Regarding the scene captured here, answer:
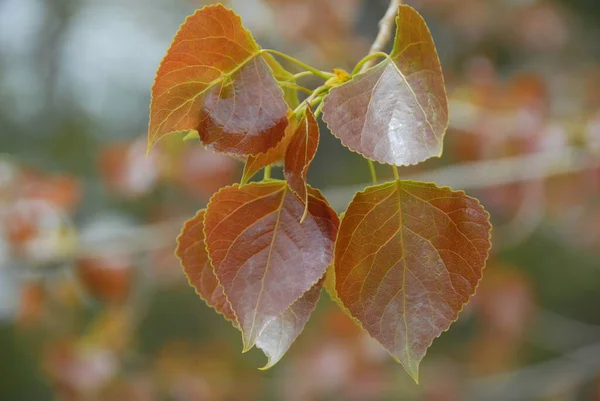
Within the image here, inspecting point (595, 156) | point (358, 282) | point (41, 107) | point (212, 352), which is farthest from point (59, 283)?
point (41, 107)

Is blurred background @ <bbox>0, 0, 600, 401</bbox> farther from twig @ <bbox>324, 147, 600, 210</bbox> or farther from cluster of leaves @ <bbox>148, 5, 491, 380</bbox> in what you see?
cluster of leaves @ <bbox>148, 5, 491, 380</bbox>

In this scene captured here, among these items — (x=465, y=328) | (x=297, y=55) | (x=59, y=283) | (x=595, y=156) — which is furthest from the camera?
(x=465, y=328)

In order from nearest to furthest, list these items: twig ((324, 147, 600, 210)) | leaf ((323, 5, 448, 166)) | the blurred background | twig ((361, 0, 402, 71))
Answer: leaf ((323, 5, 448, 166))
twig ((361, 0, 402, 71))
twig ((324, 147, 600, 210))
the blurred background

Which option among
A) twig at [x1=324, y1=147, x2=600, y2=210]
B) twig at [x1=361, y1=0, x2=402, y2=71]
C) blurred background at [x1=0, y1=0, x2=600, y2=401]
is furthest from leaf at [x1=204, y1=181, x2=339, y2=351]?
blurred background at [x1=0, y1=0, x2=600, y2=401]

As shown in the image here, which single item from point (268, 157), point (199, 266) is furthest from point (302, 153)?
point (199, 266)

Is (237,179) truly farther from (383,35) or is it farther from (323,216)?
(323,216)

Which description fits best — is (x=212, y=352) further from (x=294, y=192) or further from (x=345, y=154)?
(x=294, y=192)

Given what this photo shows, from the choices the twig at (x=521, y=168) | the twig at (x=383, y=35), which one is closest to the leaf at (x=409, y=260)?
A: the twig at (x=383, y=35)
